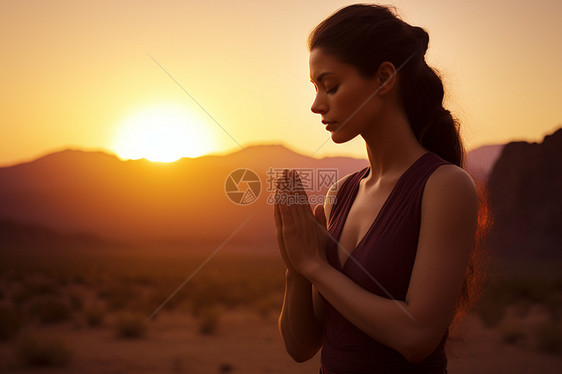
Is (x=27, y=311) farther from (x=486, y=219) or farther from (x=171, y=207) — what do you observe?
(x=171, y=207)

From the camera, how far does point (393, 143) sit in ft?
6.23

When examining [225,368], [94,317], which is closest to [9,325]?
[94,317]

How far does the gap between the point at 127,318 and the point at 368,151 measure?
16.9 metres

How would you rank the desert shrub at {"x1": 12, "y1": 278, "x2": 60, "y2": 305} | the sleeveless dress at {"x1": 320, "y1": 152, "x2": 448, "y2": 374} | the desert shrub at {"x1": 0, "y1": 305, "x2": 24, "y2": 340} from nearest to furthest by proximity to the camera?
the sleeveless dress at {"x1": 320, "y1": 152, "x2": 448, "y2": 374} < the desert shrub at {"x1": 0, "y1": 305, "x2": 24, "y2": 340} < the desert shrub at {"x1": 12, "y1": 278, "x2": 60, "y2": 305}

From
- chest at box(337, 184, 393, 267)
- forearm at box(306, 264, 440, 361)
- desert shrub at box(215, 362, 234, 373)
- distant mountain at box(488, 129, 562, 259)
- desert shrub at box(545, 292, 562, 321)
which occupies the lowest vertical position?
distant mountain at box(488, 129, 562, 259)

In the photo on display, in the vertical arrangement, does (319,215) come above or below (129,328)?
above

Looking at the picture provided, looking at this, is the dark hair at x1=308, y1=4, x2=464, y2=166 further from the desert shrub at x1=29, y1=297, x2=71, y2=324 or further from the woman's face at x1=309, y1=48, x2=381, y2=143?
the desert shrub at x1=29, y1=297, x2=71, y2=324

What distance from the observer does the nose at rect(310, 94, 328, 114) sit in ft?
5.94

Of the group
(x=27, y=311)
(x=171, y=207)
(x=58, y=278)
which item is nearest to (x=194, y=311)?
(x=27, y=311)

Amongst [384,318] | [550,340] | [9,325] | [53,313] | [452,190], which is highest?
[452,190]

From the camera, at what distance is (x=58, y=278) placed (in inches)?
1448

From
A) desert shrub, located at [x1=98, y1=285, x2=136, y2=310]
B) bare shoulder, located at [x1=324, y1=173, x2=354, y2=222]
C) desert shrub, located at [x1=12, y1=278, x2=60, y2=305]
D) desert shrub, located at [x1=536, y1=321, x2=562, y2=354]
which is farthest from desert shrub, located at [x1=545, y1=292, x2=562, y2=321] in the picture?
desert shrub, located at [x1=12, y1=278, x2=60, y2=305]

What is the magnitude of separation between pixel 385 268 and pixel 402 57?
2.68 feet

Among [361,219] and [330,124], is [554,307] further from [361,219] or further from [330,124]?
[330,124]
